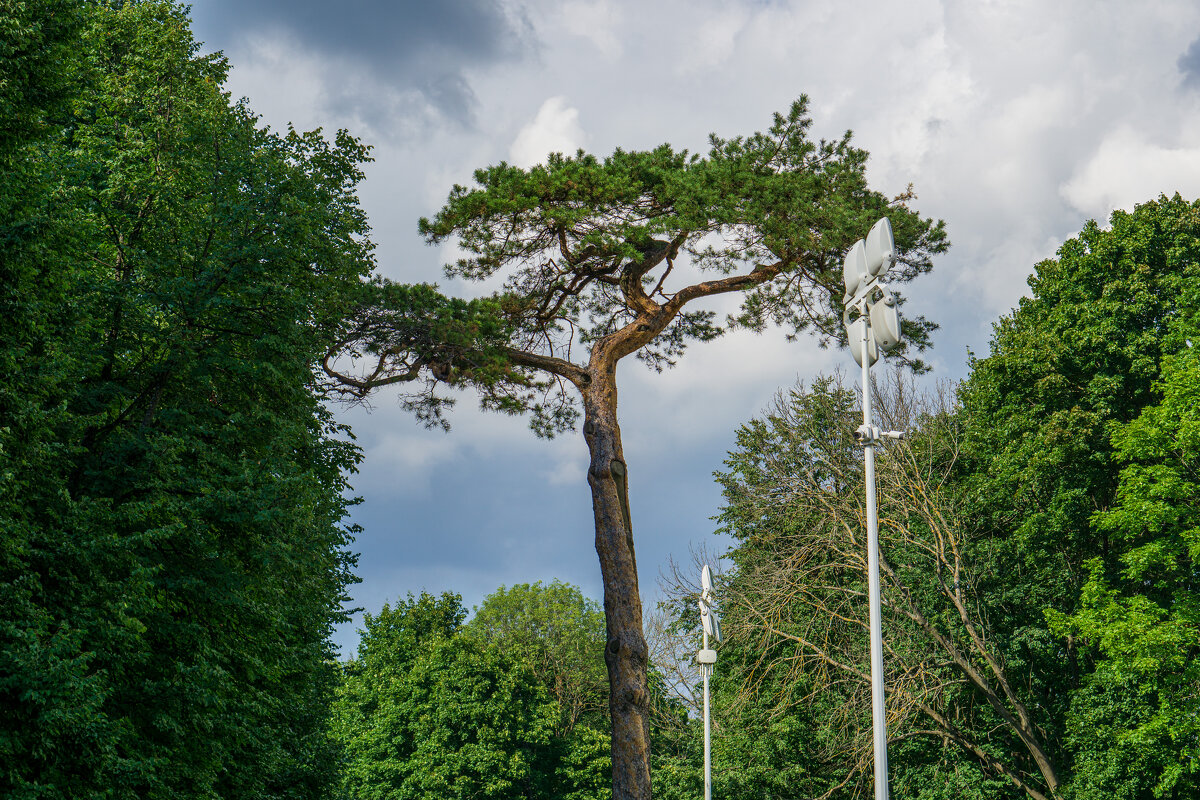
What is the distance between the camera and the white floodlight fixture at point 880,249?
9.91 meters

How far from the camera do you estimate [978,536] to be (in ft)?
87.0

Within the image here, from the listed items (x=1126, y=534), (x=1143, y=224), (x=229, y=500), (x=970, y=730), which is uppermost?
(x=1143, y=224)

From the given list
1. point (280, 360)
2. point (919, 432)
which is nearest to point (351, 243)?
point (280, 360)

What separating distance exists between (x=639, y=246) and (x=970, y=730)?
1522 centimetres

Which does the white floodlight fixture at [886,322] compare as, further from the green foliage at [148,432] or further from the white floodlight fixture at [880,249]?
the green foliage at [148,432]

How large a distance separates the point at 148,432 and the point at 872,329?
892 centimetres

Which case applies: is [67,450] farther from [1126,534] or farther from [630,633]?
[1126,534]

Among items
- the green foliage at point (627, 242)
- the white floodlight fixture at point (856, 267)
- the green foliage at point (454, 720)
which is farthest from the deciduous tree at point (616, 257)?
the green foliage at point (454, 720)

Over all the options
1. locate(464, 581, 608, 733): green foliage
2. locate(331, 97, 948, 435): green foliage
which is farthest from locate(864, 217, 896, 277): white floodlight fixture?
locate(464, 581, 608, 733): green foliage

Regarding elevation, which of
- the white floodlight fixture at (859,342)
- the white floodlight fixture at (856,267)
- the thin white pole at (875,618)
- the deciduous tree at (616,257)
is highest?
the deciduous tree at (616,257)

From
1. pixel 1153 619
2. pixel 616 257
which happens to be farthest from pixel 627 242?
pixel 1153 619

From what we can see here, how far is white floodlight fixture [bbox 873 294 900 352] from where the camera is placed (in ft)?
32.1

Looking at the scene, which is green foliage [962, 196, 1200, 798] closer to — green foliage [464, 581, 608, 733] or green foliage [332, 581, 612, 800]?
green foliage [332, 581, 612, 800]

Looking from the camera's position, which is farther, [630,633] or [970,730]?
[970,730]
